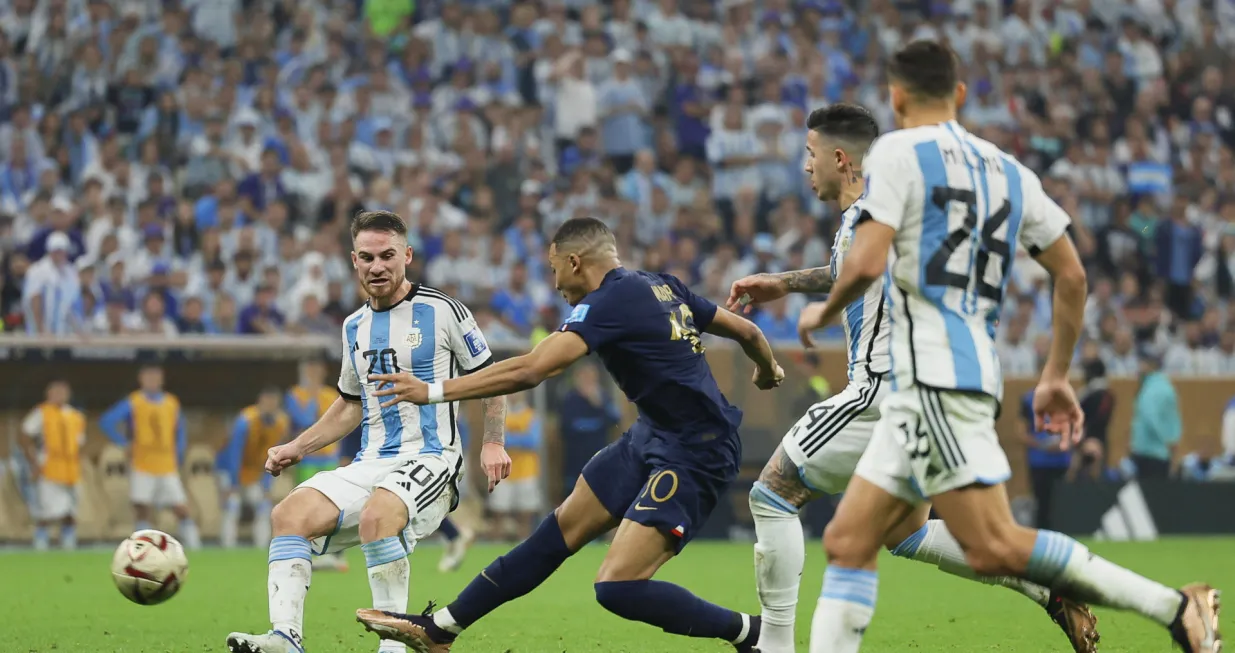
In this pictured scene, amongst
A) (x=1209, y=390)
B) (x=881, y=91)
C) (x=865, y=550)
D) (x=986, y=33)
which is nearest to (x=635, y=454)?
(x=865, y=550)

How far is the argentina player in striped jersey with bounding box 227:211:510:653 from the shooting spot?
7.54m

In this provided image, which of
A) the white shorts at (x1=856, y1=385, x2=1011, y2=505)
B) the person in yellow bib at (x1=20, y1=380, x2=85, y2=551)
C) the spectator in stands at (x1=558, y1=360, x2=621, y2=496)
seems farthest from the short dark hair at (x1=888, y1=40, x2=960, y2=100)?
the person in yellow bib at (x1=20, y1=380, x2=85, y2=551)

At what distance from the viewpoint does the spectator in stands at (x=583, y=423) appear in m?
18.8

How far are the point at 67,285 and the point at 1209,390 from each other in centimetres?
1377

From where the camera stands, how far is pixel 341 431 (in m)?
8.30

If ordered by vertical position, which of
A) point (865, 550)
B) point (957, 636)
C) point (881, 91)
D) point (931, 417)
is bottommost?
point (957, 636)

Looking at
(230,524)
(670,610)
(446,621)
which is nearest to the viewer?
(670,610)

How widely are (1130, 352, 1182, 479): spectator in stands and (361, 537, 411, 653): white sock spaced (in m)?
14.3

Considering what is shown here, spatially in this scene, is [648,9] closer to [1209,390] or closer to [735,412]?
[1209,390]

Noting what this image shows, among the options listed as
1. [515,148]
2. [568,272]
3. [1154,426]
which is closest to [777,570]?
[568,272]

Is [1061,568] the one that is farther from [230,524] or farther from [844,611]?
[230,524]

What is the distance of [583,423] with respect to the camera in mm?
18859

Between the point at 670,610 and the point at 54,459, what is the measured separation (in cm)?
1278

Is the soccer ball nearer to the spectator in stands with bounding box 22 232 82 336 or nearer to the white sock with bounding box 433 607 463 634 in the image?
the white sock with bounding box 433 607 463 634
